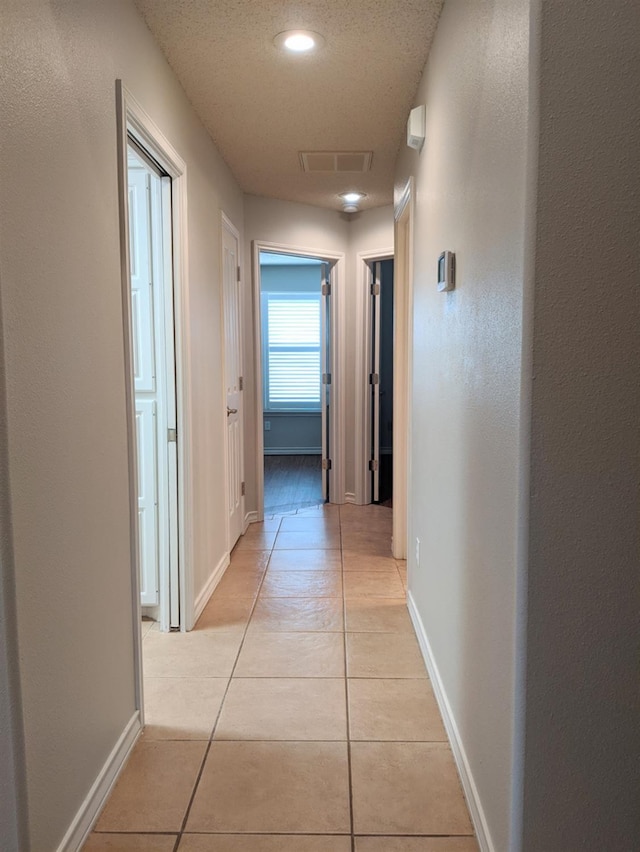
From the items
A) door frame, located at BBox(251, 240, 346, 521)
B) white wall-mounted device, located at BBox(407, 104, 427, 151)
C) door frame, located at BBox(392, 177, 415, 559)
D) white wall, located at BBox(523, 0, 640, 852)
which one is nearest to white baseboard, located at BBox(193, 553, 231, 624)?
door frame, located at BBox(392, 177, 415, 559)

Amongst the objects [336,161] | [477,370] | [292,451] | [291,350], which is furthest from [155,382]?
[292,451]

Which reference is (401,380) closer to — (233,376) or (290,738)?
(233,376)

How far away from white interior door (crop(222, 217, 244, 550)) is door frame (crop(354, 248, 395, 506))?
1160 millimetres

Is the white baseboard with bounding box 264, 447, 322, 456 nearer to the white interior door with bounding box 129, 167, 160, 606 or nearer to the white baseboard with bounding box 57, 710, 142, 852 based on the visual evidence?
the white interior door with bounding box 129, 167, 160, 606

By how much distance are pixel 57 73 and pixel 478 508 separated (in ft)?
Result: 4.74

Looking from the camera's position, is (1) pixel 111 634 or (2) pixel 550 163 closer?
(2) pixel 550 163

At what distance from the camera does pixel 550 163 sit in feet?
3.67

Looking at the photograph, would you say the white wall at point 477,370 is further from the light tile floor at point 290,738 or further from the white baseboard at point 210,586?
the white baseboard at point 210,586

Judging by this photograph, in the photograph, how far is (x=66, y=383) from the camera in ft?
5.02

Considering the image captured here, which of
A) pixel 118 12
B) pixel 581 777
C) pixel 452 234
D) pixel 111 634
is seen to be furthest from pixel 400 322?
pixel 581 777

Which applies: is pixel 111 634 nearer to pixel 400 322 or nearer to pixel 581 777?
pixel 581 777

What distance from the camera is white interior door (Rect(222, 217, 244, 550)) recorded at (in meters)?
3.94

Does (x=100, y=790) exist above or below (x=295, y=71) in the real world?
below

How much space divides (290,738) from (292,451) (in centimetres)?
619
